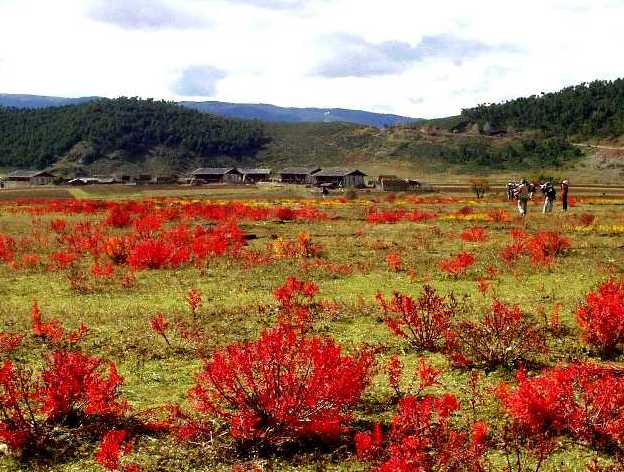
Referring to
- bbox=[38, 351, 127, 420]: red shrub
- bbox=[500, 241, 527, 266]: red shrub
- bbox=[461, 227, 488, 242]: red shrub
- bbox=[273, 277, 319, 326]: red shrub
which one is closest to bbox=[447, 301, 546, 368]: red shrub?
bbox=[273, 277, 319, 326]: red shrub

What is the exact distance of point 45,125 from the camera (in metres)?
182

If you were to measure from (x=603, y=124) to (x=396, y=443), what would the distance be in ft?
476

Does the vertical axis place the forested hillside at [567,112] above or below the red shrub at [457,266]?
above

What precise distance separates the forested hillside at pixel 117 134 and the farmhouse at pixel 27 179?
33829 mm

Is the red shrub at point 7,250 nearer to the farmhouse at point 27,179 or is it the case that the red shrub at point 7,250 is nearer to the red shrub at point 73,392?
the red shrub at point 73,392

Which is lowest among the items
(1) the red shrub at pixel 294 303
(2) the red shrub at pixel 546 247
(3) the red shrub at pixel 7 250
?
(3) the red shrub at pixel 7 250

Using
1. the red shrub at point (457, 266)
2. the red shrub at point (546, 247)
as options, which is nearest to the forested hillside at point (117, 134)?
the red shrub at point (546, 247)

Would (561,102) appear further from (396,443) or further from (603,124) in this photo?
(396,443)

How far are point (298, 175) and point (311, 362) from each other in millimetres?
108775

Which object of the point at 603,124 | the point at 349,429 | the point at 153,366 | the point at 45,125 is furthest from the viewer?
the point at 45,125

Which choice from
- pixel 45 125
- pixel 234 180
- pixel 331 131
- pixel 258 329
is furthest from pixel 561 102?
pixel 258 329

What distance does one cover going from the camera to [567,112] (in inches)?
5728

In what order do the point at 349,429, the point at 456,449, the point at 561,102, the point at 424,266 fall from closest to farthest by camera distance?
the point at 456,449 < the point at 349,429 < the point at 424,266 < the point at 561,102

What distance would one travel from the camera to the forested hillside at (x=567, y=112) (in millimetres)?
134375
